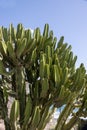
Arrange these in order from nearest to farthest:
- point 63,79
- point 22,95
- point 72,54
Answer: point 63,79, point 22,95, point 72,54

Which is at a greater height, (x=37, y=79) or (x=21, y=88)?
(x=37, y=79)

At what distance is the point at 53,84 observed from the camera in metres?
5.27

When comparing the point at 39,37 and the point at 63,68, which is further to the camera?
the point at 39,37

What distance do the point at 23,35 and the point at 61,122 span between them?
178 cm

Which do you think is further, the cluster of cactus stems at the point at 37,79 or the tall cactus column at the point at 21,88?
the tall cactus column at the point at 21,88

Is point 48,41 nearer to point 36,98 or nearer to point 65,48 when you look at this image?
point 65,48

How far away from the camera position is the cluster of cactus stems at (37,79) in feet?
17.0

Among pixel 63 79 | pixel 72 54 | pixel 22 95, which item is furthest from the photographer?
pixel 72 54

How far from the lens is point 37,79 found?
225 inches

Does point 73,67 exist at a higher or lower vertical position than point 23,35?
lower

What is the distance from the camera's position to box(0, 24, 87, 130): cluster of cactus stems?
5.18 meters

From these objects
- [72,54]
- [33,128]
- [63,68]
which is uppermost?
[72,54]

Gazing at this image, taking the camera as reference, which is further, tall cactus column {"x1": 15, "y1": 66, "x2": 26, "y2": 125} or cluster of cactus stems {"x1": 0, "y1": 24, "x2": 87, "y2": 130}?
tall cactus column {"x1": 15, "y1": 66, "x2": 26, "y2": 125}

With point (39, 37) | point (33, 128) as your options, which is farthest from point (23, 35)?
point (33, 128)
